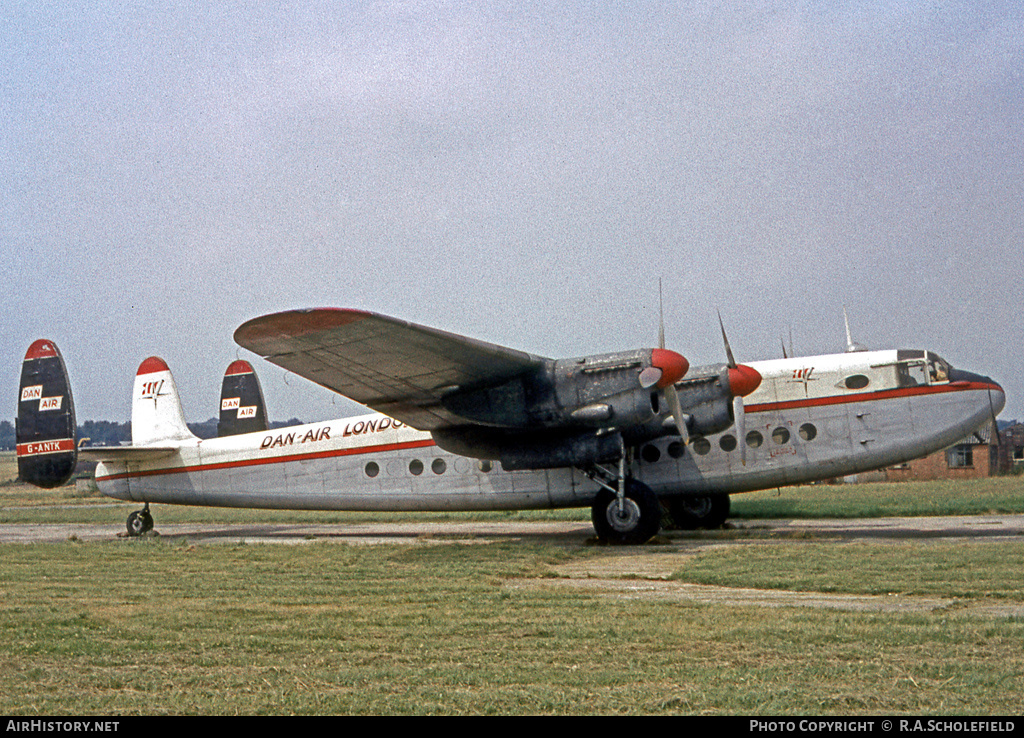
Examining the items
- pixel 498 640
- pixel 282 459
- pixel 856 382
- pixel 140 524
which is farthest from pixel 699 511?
pixel 140 524

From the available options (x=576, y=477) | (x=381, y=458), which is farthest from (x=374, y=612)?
(x=381, y=458)

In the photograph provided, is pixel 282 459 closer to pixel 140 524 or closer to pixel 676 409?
pixel 140 524

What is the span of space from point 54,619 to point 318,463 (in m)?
10.7

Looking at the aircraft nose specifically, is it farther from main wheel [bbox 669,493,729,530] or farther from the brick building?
the brick building

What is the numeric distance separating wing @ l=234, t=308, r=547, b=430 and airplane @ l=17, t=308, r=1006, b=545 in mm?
34

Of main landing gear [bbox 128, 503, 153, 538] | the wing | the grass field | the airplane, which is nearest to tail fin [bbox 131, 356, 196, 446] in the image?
the airplane

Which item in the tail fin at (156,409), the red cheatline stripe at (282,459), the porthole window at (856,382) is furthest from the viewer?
the tail fin at (156,409)

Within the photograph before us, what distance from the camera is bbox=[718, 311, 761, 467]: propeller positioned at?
49.7 feet

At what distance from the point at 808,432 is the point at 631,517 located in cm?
368

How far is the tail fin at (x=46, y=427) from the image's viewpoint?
1886 centimetres

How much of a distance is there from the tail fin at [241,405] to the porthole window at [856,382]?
15.1 meters

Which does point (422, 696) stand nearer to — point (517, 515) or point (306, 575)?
point (306, 575)

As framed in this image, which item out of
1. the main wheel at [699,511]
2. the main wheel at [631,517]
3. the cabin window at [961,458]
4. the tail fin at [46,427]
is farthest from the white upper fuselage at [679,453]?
the cabin window at [961,458]

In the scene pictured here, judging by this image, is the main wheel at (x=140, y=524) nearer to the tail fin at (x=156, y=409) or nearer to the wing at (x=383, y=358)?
the tail fin at (x=156, y=409)
